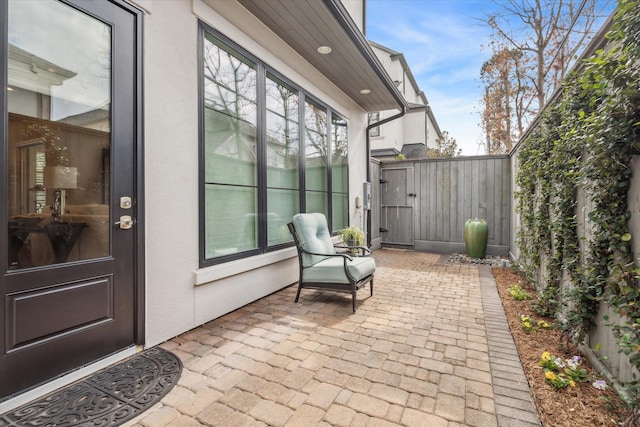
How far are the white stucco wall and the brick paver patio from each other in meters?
0.24

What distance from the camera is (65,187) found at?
1913mm

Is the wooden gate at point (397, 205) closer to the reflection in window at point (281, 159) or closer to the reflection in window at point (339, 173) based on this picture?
the reflection in window at point (339, 173)

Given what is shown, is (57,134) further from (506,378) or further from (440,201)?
(440,201)

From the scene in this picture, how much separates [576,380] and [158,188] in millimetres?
3129

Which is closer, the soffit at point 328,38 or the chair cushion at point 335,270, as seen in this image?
the soffit at point 328,38

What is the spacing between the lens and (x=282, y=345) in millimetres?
2408

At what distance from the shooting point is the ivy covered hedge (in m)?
1.41

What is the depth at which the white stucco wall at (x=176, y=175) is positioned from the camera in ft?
7.70

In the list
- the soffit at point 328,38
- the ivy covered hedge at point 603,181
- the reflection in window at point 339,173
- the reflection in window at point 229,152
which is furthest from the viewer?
the reflection in window at point 339,173

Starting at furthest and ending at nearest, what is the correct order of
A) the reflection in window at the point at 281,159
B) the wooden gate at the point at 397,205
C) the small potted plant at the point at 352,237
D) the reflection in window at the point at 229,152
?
the wooden gate at the point at 397,205 < the small potted plant at the point at 352,237 < the reflection in window at the point at 281,159 < the reflection in window at the point at 229,152

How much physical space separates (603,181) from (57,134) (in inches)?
126

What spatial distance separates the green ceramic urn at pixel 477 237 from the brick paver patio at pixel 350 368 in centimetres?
275

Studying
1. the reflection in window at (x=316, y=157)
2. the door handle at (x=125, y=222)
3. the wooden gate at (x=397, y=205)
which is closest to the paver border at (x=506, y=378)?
the door handle at (x=125, y=222)

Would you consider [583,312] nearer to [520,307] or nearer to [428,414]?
[428,414]
